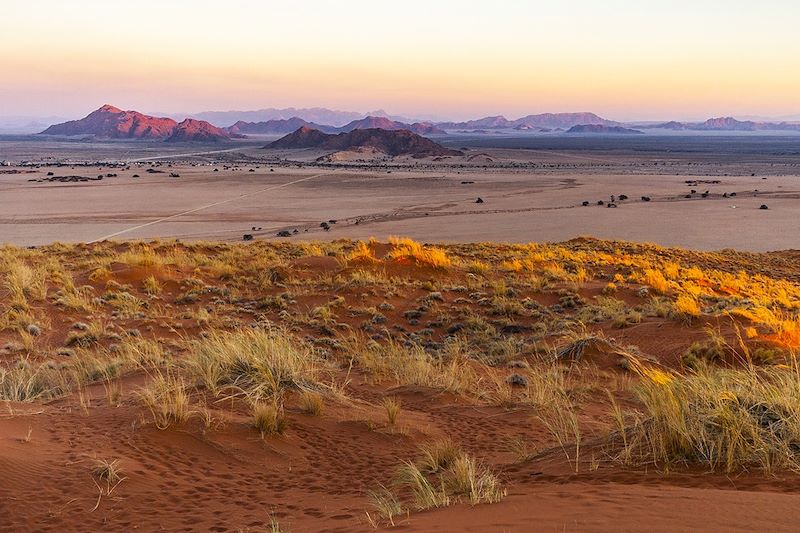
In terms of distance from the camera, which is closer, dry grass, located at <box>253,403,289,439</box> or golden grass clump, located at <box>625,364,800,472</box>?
golden grass clump, located at <box>625,364,800,472</box>

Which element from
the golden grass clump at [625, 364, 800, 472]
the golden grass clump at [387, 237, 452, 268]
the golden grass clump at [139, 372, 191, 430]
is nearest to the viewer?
the golden grass clump at [625, 364, 800, 472]

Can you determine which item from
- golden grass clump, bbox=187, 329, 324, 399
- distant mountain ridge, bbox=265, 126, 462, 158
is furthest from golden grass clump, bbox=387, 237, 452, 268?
distant mountain ridge, bbox=265, 126, 462, 158

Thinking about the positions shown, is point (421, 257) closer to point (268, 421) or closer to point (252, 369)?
point (252, 369)

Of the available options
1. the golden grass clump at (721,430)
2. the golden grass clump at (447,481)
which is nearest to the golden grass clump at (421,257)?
the golden grass clump at (447,481)

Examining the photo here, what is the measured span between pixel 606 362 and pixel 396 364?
11.6 feet

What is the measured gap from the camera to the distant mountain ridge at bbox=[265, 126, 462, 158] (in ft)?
400

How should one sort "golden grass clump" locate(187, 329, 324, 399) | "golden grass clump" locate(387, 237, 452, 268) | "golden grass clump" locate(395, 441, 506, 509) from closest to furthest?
"golden grass clump" locate(395, 441, 506, 509) → "golden grass clump" locate(187, 329, 324, 399) → "golden grass clump" locate(387, 237, 452, 268)

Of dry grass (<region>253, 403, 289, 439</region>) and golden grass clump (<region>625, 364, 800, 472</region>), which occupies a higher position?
golden grass clump (<region>625, 364, 800, 472</region>)

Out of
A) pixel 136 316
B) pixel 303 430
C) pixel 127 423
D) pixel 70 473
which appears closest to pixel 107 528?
pixel 70 473

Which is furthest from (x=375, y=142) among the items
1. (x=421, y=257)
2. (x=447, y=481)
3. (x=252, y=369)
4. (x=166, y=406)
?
(x=447, y=481)

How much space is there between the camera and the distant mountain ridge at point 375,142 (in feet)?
400

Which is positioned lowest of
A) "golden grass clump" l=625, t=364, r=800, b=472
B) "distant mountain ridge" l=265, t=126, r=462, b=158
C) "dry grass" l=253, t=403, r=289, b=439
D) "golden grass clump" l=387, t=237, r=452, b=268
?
"golden grass clump" l=387, t=237, r=452, b=268

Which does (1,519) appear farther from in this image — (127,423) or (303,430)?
(303,430)

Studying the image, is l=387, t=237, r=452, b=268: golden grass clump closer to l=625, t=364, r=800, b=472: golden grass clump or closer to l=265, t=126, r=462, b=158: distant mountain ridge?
l=625, t=364, r=800, b=472: golden grass clump
